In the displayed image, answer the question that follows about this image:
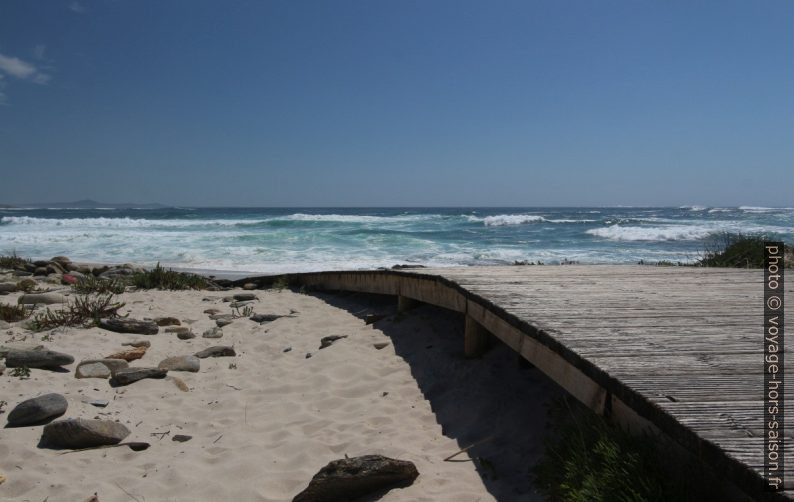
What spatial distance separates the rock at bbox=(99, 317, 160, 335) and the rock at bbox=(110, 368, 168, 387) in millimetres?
1375

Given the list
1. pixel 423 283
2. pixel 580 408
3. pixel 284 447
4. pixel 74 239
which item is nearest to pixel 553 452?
pixel 580 408

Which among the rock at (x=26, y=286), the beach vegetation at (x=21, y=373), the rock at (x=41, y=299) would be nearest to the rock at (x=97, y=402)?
the beach vegetation at (x=21, y=373)

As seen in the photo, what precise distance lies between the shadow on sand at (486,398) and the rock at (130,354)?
8.08 feet

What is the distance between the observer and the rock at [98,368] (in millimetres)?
4453

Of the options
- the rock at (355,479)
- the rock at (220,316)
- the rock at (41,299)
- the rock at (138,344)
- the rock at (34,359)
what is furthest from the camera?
the rock at (220,316)

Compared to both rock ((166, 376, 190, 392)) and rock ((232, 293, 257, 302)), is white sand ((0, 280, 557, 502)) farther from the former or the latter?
rock ((232, 293, 257, 302))

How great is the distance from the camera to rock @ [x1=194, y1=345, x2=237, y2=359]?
544cm

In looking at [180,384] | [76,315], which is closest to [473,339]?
[180,384]

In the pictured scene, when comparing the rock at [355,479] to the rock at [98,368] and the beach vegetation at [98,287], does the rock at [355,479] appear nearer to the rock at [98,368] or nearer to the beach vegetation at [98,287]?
the rock at [98,368]

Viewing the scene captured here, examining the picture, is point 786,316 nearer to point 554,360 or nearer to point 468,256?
point 554,360

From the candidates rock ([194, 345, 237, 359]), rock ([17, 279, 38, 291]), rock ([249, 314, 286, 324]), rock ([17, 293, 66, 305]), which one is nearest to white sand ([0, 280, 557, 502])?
rock ([194, 345, 237, 359])

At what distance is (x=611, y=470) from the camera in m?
1.95

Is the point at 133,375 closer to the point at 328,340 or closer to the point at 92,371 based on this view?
the point at 92,371

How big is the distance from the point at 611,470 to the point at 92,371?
416 cm
